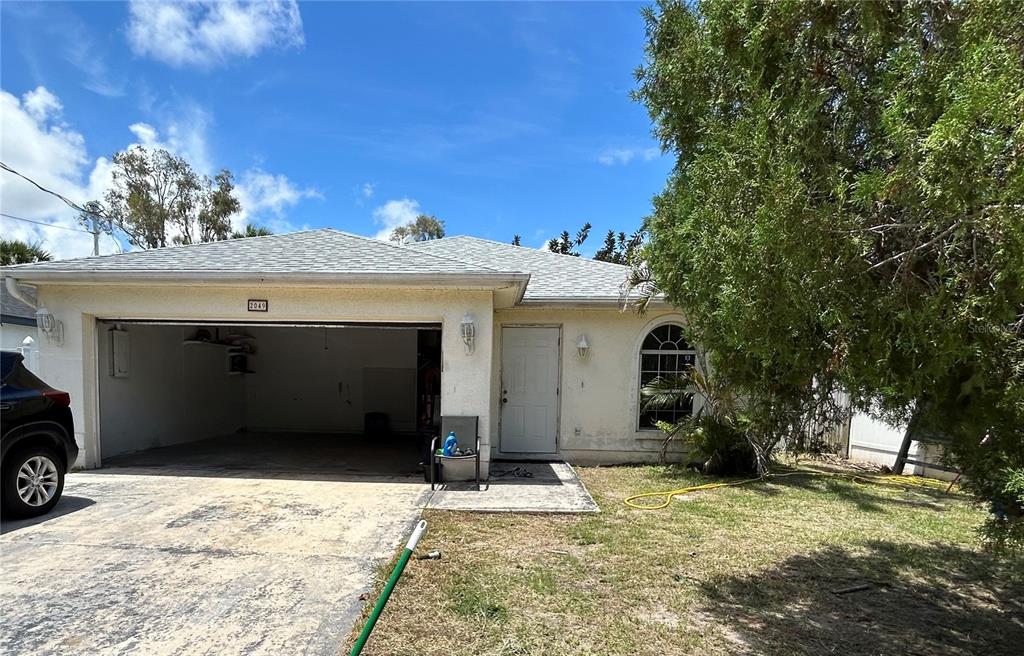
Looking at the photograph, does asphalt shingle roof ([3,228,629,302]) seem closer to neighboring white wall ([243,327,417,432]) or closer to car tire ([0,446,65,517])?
car tire ([0,446,65,517])

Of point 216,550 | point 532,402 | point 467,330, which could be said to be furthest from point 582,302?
point 216,550

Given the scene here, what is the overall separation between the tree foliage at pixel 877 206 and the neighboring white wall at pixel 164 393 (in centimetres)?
970

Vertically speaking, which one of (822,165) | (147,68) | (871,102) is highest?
(147,68)

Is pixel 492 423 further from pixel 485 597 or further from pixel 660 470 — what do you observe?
pixel 485 597

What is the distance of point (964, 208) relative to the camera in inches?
70.5

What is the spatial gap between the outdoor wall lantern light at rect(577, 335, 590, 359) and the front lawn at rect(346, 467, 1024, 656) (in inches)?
125

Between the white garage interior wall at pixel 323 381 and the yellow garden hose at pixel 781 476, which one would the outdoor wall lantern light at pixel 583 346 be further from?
the white garage interior wall at pixel 323 381

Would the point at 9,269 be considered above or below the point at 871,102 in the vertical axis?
below

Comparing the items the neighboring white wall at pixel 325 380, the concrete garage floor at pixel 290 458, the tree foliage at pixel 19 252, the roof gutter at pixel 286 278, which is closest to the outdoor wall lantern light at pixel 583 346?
the roof gutter at pixel 286 278

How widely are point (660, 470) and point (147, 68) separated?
621 inches

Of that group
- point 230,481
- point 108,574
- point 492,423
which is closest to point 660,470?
point 492,423

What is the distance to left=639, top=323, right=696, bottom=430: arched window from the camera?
928cm

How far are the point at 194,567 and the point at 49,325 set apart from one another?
595 cm

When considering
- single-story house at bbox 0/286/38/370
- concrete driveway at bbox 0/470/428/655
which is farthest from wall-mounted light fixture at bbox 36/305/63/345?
single-story house at bbox 0/286/38/370
